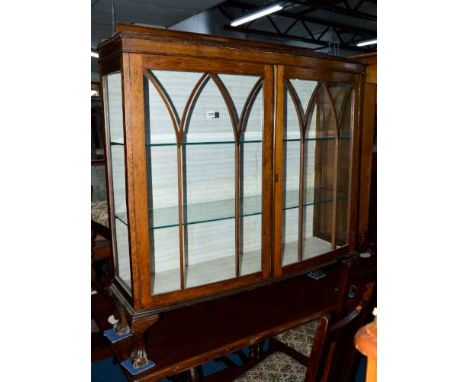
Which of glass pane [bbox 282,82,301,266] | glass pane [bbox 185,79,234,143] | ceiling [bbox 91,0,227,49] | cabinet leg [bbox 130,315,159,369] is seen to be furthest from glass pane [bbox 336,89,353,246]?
ceiling [bbox 91,0,227,49]

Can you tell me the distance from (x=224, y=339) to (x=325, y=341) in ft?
1.24

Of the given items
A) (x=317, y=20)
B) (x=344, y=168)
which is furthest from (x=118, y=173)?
(x=317, y=20)

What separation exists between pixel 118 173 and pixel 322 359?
803 millimetres

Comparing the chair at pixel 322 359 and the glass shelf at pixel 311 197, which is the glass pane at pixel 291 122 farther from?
the chair at pixel 322 359

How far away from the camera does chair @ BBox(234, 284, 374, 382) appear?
3.48 ft

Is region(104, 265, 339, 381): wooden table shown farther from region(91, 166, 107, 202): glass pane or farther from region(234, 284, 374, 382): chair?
region(91, 166, 107, 202): glass pane

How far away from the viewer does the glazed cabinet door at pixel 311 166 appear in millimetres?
1411

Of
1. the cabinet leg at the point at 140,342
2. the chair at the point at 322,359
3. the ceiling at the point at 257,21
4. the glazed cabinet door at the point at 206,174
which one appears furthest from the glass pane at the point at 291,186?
the ceiling at the point at 257,21

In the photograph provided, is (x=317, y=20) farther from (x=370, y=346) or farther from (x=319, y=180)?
(x=370, y=346)

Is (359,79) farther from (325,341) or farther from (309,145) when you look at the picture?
(325,341)

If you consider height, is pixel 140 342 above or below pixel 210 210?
below

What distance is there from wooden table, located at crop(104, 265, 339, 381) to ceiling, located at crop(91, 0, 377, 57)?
12.5 feet

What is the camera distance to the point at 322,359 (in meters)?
1.10

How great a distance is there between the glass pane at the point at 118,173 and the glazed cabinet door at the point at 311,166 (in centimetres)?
50
